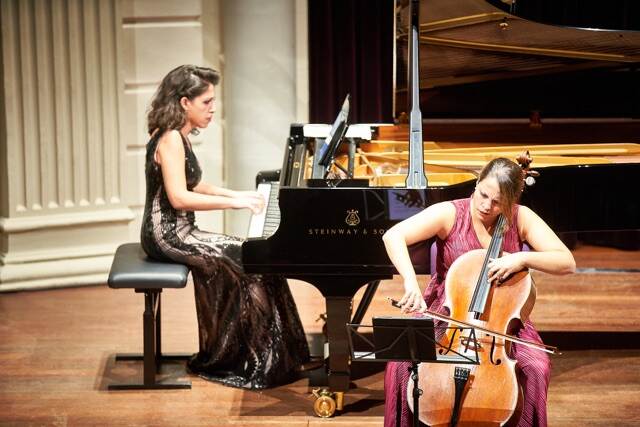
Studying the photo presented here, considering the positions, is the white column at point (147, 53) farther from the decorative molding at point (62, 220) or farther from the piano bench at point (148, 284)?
the piano bench at point (148, 284)

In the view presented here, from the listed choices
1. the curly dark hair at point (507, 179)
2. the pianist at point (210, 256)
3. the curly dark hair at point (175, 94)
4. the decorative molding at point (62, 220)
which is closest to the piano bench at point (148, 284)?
the pianist at point (210, 256)

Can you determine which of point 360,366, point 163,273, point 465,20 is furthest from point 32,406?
point 465,20

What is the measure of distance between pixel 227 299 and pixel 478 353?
164 centimetres

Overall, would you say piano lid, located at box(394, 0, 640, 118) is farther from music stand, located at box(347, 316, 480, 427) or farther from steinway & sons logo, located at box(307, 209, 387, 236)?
music stand, located at box(347, 316, 480, 427)

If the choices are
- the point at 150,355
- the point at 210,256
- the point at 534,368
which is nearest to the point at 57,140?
the point at 210,256

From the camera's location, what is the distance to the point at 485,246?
3.71m

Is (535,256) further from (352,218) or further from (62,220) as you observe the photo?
(62,220)

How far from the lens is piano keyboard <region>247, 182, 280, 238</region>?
14.3ft

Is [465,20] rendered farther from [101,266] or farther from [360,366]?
[101,266]

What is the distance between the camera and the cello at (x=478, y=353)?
3262mm

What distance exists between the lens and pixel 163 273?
14.8 ft

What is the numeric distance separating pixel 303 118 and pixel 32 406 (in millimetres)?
2967

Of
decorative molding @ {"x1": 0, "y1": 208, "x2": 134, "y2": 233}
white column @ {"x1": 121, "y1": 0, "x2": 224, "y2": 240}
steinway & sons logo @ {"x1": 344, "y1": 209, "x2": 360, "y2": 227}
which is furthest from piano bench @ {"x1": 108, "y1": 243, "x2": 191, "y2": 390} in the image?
white column @ {"x1": 121, "y1": 0, "x2": 224, "y2": 240}

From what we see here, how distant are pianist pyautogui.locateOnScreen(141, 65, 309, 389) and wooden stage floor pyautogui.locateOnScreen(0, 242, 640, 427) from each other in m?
0.15
